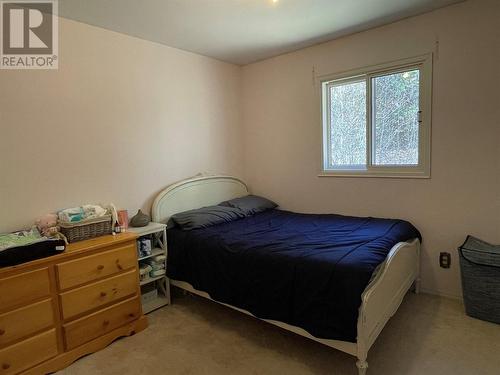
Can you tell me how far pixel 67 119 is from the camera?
244 centimetres

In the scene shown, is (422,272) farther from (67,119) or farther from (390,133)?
(67,119)

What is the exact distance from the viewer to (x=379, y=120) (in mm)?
2984

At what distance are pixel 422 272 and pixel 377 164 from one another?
3.55 ft

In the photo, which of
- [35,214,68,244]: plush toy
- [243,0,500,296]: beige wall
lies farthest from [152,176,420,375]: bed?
[35,214,68,244]: plush toy

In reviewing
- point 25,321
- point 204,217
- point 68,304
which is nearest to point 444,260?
point 204,217

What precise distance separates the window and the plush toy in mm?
2540

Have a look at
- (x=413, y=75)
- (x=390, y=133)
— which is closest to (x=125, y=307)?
(x=390, y=133)

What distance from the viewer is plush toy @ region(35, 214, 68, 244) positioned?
2.18m

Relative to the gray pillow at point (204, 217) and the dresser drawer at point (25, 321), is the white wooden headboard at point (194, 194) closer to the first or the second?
the gray pillow at point (204, 217)

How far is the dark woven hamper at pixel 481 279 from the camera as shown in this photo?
2229 millimetres

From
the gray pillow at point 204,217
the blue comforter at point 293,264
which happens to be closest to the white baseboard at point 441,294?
the blue comforter at point 293,264

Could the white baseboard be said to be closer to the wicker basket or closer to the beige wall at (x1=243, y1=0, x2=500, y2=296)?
the beige wall at (x1=243, y1=0, x2=500, y2=296)

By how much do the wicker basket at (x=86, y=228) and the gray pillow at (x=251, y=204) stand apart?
1307 millimetres

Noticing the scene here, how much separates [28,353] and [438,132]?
3.39 meters
